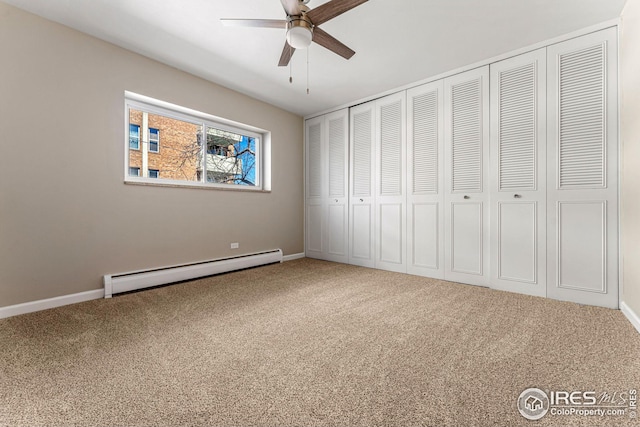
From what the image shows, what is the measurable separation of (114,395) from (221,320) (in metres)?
0.90

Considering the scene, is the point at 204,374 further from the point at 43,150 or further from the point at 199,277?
the point at 43,150

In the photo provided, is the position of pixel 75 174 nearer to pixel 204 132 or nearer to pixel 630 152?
pixel 204 132

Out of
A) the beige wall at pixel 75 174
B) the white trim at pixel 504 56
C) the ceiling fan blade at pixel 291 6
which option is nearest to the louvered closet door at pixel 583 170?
the white trim at pixel 504 56

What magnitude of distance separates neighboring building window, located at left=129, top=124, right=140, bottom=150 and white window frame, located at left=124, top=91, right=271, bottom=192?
71mm

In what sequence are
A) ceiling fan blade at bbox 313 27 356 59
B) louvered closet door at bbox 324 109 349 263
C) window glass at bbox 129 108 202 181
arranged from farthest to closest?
louvered closet door at bbox 324 109 349 263 < window glass at bbox 129 108 202 181 < ceiling fan blade at bbox 313 27 356 59

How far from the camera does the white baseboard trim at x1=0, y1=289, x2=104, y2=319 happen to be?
2188mm

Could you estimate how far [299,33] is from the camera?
192 centimetres

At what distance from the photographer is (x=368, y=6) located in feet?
7.27

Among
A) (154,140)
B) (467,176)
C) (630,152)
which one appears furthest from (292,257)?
(630,152)

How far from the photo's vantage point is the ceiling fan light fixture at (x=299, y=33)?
6.22 feet

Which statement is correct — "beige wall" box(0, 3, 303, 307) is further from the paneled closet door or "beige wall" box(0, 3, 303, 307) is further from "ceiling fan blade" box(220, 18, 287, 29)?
the paneled closet door

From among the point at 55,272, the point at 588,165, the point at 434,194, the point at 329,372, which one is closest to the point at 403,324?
the point at 329,372

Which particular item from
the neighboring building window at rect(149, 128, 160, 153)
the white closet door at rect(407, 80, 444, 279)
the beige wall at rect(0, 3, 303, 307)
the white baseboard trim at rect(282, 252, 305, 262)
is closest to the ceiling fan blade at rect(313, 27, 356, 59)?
the white closet door at rect(407, 80, 444, 279)

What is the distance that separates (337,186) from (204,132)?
2144 millimetres
